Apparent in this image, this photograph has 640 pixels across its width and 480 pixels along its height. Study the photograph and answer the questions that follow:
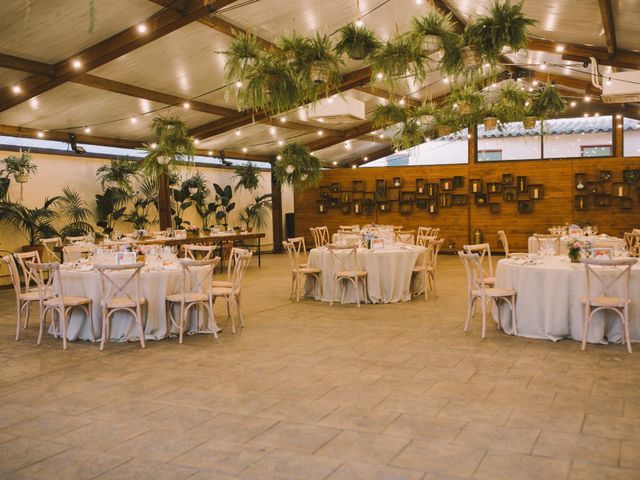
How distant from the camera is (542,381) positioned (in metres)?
4.59

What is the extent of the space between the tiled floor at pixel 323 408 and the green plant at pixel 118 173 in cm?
743

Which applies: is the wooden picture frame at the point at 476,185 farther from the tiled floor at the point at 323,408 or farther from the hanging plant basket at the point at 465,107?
the tiled floor at the point at 323,408

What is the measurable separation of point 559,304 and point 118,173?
10362 millimetres

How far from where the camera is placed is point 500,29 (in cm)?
504

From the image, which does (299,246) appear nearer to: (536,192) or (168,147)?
(168,147)

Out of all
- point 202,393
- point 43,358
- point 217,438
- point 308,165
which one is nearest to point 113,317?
point 43,358

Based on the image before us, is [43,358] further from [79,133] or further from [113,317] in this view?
[79,133]

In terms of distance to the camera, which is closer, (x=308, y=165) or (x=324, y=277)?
(x=324, y=277)

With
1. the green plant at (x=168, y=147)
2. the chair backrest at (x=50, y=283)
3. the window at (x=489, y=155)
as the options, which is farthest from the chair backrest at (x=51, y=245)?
the window at (x=489, y=155)

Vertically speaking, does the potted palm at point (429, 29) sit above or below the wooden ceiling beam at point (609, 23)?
below

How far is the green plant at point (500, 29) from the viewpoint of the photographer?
5.00 meters

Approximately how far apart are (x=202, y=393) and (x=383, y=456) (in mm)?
1719

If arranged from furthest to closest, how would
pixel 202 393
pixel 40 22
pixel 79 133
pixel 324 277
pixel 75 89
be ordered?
pixel 79 133 → pixel 75 89 → pixel 324 277 → pixel 40 22 → pixel 202 393

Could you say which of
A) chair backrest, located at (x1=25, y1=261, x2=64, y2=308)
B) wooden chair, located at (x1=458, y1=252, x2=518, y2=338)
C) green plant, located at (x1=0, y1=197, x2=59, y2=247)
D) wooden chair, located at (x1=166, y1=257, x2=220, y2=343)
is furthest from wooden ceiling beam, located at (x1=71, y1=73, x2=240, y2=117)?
wooden chair, located at (x1=458, y1=252, x2=518, y2=338)
